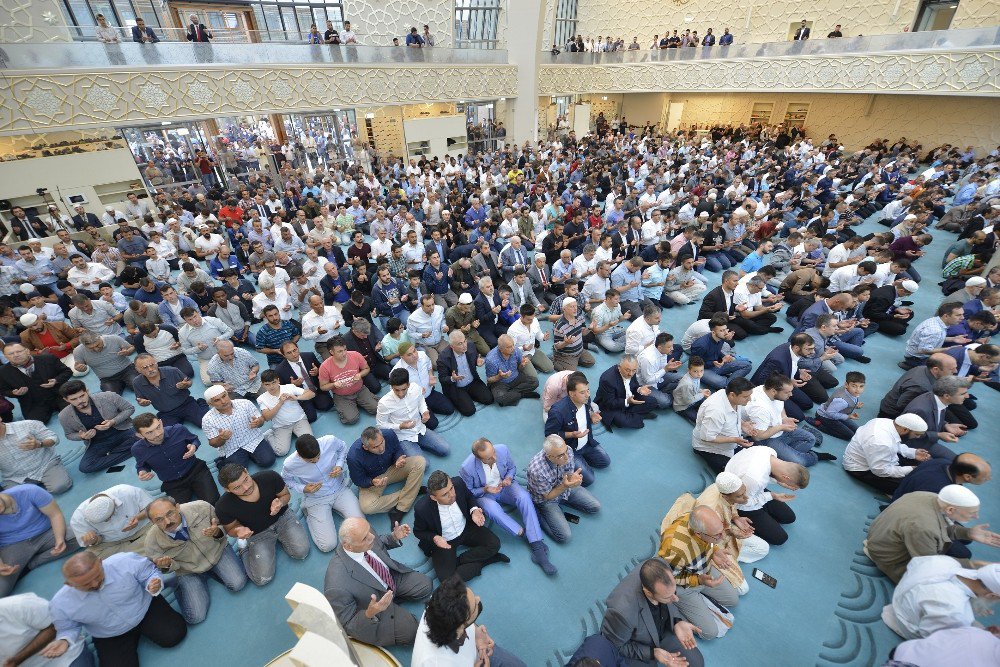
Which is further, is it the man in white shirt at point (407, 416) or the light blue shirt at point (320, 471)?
the man in white shirt at point (407, 416)

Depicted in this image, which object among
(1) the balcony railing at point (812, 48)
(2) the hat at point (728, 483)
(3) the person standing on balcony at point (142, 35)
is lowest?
(2) the hat at point (728, 483)

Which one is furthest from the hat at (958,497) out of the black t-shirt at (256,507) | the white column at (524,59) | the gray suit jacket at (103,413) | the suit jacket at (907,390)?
the white column at (524,59)

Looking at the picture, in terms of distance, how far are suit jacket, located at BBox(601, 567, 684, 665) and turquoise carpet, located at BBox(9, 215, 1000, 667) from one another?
2.07 ft

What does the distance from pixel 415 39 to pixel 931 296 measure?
18.1 meters

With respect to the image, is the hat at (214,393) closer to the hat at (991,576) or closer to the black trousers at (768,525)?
the black trousers at (768,525)

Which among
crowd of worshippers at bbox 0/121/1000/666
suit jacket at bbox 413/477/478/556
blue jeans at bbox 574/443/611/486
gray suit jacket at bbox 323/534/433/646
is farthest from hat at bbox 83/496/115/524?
blue jeans at bbox 574/443/611/486

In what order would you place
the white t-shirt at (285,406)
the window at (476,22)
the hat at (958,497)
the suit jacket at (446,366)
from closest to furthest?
the hat at (958,497) → the white t-shirt at (285,406) → the suit jacket at (446,366) → the window at (476,22)

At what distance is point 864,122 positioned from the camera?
20734mm

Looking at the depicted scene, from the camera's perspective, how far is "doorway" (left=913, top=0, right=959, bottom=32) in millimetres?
18234

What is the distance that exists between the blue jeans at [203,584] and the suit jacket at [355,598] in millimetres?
1273

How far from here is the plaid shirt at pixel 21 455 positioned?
4.37 meters

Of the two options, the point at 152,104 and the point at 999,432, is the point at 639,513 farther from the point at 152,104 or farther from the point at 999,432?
the point at 152,104

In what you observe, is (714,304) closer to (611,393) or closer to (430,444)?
(611,393)

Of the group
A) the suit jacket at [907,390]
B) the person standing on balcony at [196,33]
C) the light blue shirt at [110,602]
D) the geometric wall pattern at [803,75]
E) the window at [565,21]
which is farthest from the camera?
the window at [565,21]
